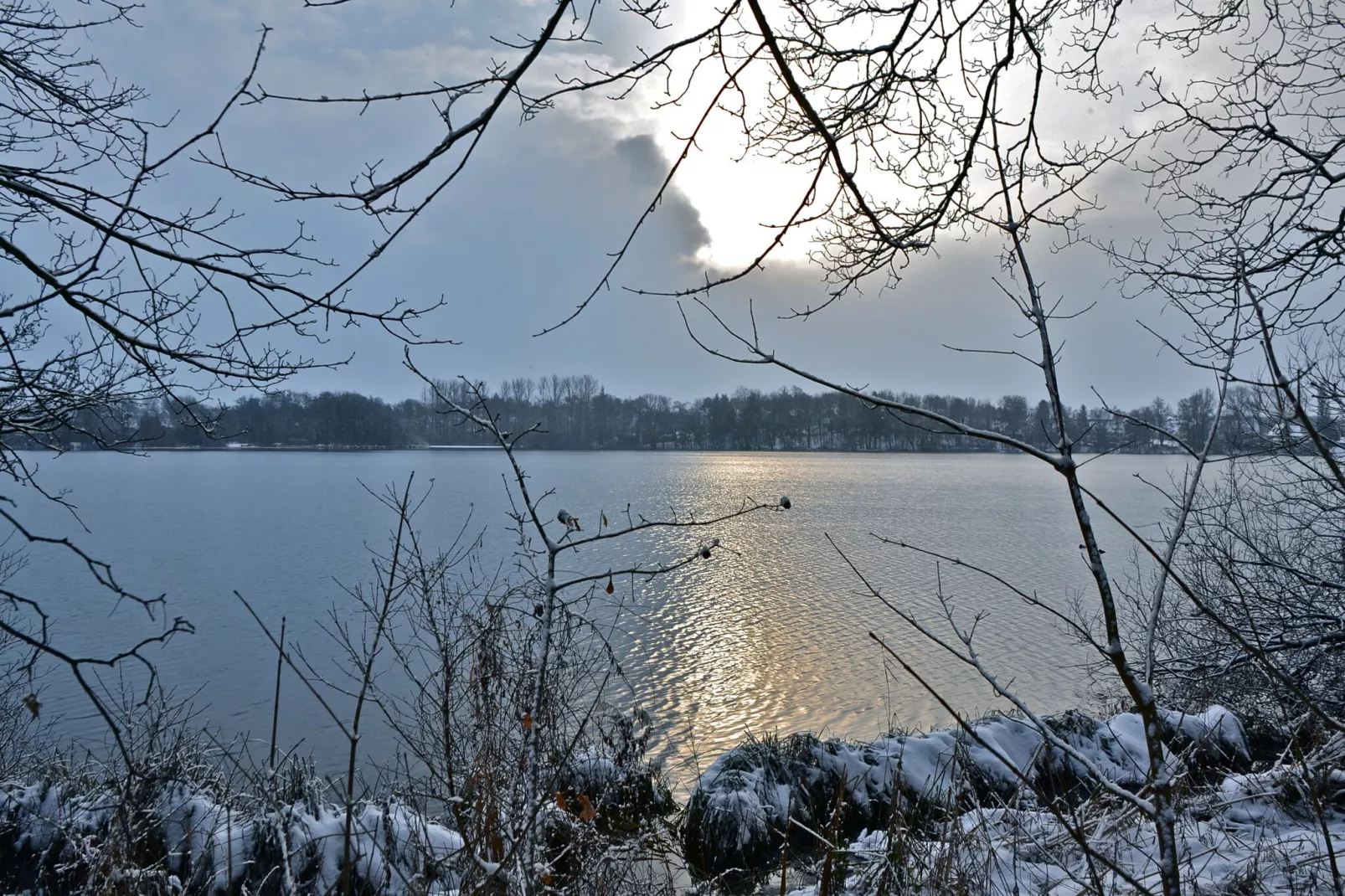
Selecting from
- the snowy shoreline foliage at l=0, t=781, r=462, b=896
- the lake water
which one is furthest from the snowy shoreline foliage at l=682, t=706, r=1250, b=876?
the snowy shoreline foliage at l=0, t=781, r=462, b=896

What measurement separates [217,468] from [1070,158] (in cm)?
10039

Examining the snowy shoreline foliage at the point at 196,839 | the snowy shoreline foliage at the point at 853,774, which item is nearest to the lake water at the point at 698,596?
the snowy shoreline foliage at the point at 853,774

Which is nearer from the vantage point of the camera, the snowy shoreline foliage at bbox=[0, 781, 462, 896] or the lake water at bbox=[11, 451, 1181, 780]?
the snowy shoreline foliage at bbox=[0, 781, 462, 896]

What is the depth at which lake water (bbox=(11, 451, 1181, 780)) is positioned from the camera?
13.7 metres

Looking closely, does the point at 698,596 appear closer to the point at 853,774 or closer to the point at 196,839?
the point at 853,774

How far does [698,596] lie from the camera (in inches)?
882

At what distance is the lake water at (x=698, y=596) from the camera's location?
45.0ft

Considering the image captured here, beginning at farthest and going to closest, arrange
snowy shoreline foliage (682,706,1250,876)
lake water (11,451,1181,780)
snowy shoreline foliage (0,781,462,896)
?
1. lake water (11,451,1181,780)
2. snowy shoreline foliage (682,706,1250,876)
3. snowy shoreline foliage (0,781,462,896)

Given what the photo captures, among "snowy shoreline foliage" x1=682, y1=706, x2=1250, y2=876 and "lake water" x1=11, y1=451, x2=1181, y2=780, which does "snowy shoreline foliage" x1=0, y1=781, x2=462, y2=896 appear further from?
"snowy shoreline foliage" x1=682, y1=706, x2=1250, y2=876

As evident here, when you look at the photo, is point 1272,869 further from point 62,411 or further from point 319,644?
point 319,644

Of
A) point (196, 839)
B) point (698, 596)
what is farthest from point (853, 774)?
point (698, 596)

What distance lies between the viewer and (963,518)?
3875 cm

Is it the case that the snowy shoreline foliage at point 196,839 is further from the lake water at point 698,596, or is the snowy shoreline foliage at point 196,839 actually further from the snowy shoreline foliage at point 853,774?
the snowy shoreline foliage at point 853,774

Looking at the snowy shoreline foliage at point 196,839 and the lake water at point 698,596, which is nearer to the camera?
the snowy shoreline foliage at point 196,839
